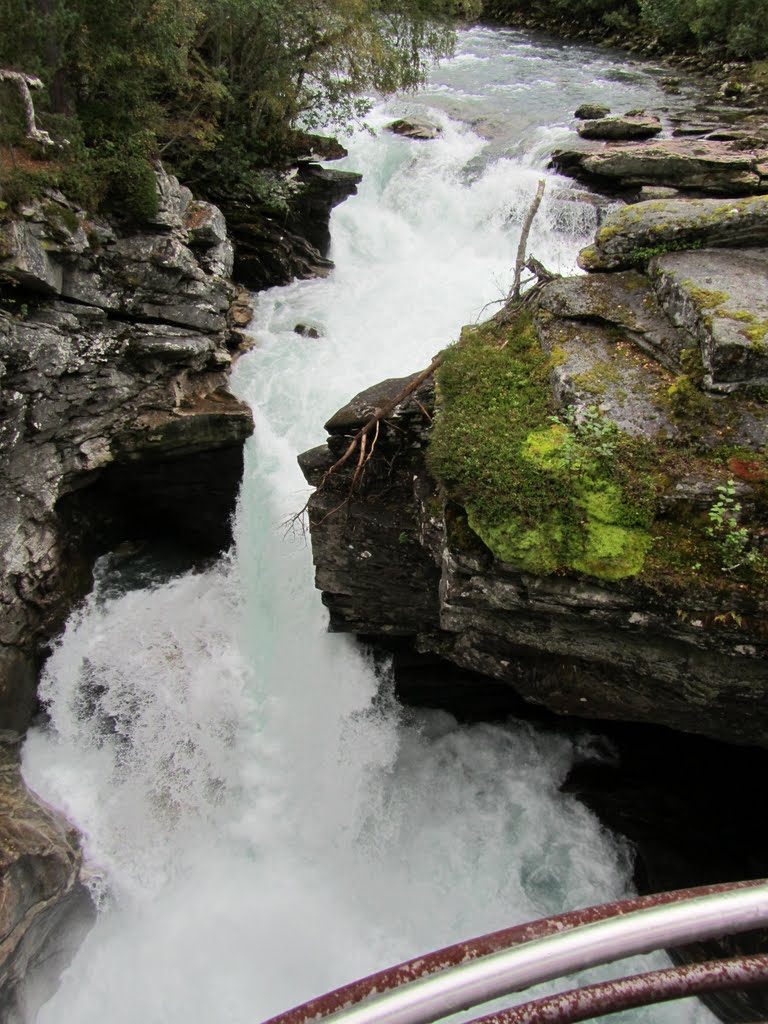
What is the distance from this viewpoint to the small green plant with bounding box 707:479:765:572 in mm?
5992

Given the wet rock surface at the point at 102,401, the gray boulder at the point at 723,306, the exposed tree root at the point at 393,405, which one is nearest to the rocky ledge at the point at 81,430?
the wet rock surface at the point at 102,401

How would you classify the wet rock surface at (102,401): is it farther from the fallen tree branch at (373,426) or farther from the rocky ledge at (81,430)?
the fallen tree branch at (373,426)

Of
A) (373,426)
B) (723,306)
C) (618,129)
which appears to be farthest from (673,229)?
(618,129)

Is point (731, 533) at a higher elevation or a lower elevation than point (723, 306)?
lower

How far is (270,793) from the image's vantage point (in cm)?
1009

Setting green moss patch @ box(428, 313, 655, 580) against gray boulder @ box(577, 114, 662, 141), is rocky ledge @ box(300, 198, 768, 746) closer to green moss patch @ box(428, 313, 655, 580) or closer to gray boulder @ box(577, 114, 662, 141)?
green moss patch @ box(428, 313, 655, 580)

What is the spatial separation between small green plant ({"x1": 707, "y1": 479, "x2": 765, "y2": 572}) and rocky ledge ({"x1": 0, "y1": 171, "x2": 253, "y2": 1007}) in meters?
8.55

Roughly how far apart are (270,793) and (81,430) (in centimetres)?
666

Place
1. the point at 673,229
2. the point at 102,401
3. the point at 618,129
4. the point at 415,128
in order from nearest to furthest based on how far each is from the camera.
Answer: the point at 673,229 < the point at 102,401 < the point at 618,129 < the point at 415,128

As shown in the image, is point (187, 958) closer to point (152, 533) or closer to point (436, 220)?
point (152, 533)

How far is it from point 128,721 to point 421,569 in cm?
552

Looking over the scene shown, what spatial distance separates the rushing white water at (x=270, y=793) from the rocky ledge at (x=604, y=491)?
2.21 meters

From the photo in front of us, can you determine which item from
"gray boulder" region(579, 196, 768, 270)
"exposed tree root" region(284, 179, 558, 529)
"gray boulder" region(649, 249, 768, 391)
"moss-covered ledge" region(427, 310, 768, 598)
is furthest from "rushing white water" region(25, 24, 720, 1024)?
"gray boulder" region(649, 249, 768, 391)

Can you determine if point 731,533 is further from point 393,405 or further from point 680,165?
point 680,165
